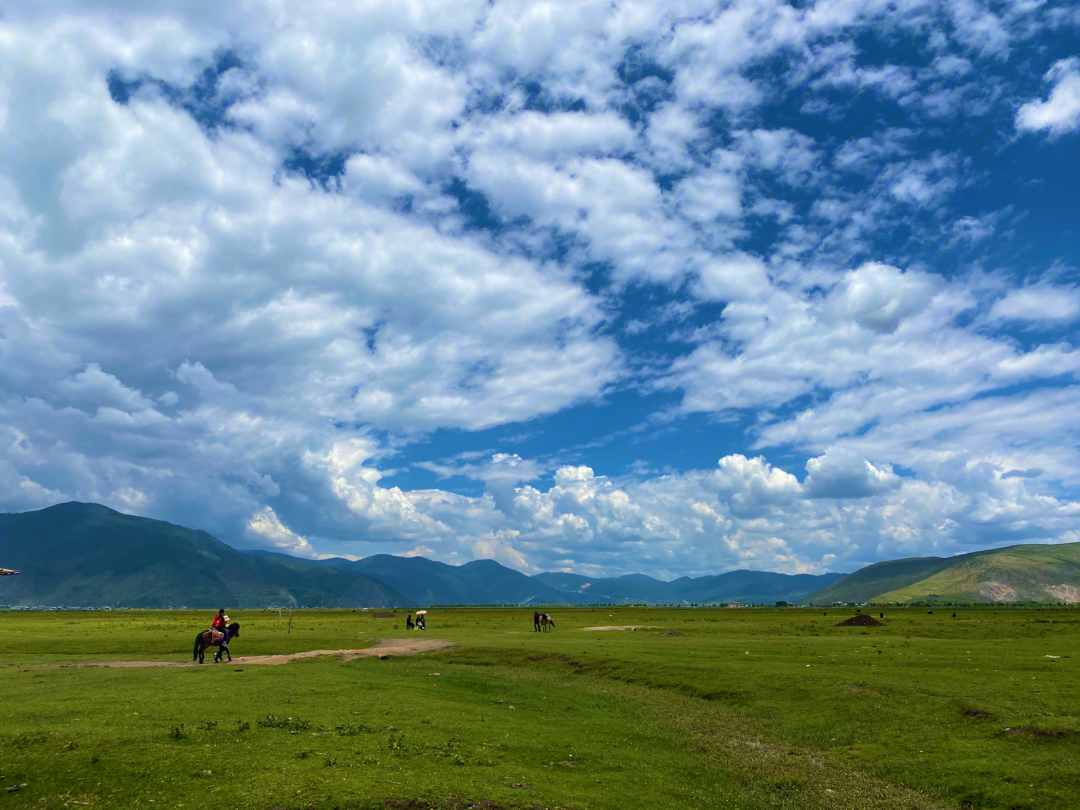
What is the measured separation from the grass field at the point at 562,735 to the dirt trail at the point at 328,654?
2.69 metres

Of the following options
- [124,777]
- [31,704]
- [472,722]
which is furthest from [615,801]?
[31,704]

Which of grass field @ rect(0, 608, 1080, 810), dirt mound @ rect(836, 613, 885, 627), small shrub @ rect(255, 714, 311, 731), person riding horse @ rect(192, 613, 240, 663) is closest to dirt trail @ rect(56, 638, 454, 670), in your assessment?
person riding horse @ rect(192, 613, 240, 663)

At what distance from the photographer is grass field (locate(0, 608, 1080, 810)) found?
19.4 meters

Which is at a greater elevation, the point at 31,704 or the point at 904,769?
the point at 31,704

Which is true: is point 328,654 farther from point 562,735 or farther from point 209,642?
point 562,735

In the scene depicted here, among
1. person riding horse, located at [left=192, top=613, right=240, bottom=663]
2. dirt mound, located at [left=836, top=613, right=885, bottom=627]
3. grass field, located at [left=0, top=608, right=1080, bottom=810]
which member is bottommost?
dirt mound, located at [left=836, top=613, right=885, bottom=627]

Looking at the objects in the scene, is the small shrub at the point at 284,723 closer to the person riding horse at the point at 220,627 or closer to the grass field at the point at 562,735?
Answer: the grass field at the point at 562,735

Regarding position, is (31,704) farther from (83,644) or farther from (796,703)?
(83,644)

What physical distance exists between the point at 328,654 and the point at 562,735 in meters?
35.8

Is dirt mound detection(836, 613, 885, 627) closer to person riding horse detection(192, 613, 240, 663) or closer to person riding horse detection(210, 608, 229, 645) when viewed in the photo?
person riding horse detection(210, 608, 229, 645)

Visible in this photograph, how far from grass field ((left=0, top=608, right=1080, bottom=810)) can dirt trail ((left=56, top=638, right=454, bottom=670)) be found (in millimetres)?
2688

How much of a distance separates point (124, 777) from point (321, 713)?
10.9 metres

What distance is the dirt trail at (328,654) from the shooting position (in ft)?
158

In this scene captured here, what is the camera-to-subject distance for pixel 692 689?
130ft
